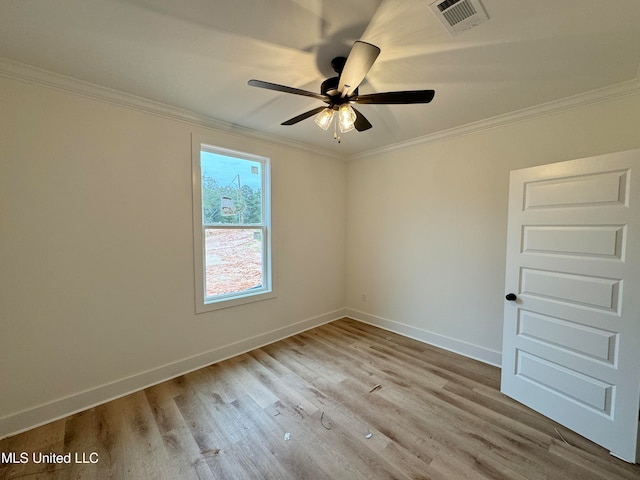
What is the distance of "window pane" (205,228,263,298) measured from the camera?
2.83m

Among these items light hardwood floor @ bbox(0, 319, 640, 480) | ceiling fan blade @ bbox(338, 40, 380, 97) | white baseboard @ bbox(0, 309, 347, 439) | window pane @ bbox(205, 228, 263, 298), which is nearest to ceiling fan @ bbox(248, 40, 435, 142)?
ceiling fan blade @ bbox(338, 40, 380, 97)

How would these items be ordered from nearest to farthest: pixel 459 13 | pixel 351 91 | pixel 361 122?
1. pixel 459 13
2. pixel 351 91
3. pixel 361 122

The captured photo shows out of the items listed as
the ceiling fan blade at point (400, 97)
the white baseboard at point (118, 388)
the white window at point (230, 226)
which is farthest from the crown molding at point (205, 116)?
the white baseboard at point (118, 388)

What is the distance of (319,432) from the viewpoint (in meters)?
1.82

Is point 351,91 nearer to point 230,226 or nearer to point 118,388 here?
point 230,226

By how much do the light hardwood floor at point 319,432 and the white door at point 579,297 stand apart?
0.19 m

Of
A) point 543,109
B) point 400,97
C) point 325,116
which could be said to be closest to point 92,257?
point 325,116

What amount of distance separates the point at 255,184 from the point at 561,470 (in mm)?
3480

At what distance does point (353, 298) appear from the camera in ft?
13.6

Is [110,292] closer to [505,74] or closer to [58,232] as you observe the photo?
[58,232]

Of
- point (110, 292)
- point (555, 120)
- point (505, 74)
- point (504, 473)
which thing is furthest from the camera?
point (555, 120)

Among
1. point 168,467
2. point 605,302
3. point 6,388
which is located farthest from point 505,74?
point 6,388

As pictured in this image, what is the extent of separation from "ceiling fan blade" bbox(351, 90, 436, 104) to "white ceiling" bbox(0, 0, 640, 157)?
32 cm

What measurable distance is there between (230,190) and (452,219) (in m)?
2.63
